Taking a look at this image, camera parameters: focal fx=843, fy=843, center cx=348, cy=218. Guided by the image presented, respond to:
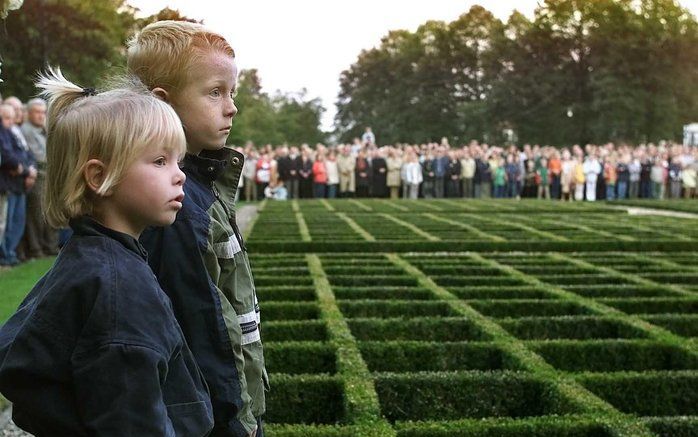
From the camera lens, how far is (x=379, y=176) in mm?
29766

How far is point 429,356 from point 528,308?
202 cm

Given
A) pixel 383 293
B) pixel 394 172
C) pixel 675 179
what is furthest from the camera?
pixel 675 179

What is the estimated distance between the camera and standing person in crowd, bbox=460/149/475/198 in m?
30.3

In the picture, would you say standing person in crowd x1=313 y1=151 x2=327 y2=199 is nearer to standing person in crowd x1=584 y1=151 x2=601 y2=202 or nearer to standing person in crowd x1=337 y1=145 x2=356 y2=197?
standing person in crowd x1=337 y1=145 x2=356 y2=197

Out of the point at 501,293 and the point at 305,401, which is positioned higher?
the point at 501,293

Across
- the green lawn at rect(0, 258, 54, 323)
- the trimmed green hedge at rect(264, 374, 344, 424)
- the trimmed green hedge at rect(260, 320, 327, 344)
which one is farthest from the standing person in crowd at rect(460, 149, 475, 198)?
the trimmed green hedge at rect(264, 374, 344, 424)

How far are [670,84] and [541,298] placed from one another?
49734 mm

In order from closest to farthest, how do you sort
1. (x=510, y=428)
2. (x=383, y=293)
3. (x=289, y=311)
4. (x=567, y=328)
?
(x=510, y=428)
(x=567, y=328)
(x=289, y=311)
(x=383, y=293)

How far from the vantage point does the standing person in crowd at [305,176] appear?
2881 cm

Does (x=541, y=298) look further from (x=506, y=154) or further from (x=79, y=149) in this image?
(x=506, y=154)

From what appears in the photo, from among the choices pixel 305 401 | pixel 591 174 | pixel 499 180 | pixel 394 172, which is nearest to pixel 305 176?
pixel 394 172

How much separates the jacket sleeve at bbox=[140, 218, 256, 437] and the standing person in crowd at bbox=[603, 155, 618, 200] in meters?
29.6

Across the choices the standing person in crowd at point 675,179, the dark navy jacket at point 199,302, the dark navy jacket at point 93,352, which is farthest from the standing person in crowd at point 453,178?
the dark navy jacket at point 93,352

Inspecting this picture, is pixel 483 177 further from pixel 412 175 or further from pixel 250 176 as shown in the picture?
A: pixel 250 176
